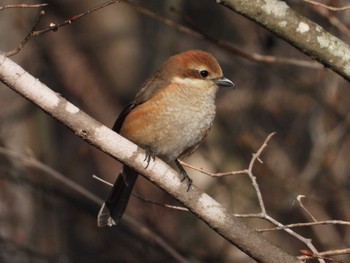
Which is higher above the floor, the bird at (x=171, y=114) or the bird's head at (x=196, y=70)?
the bird's head at (x=196, y=70)

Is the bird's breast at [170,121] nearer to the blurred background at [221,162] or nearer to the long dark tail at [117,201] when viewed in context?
the long dark tail at [117,201]

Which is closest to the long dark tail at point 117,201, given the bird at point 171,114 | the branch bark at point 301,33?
the bird at point 171,114

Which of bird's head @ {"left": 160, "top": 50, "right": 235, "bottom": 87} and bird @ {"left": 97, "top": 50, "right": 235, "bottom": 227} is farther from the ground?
bird's head @ {"left": 160, "top": 50, "right": 235, "bottom": 87}

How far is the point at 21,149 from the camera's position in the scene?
5766 millimetres

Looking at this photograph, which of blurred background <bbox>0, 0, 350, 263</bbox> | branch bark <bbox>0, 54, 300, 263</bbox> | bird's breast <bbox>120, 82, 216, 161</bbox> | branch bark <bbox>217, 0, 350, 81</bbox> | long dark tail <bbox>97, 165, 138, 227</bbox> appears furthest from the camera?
blurred background <bbox>0, 0, 350, 263</bbox>

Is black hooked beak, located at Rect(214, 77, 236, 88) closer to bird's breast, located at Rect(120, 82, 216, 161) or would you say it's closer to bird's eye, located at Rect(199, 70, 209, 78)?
bird's eye, located at Rect(199, 70, 209, 78)

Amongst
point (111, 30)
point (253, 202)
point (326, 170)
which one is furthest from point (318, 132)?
point (111, 30)

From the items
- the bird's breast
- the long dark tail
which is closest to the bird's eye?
the bird's breast

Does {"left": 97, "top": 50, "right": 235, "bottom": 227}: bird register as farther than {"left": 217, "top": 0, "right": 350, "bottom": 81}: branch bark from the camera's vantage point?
Yes

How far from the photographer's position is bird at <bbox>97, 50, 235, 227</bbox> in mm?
4117

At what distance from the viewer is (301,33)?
3613 mm

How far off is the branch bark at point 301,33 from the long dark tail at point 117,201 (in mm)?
1401

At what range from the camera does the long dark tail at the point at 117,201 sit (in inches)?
170

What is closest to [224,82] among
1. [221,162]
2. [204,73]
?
[204,73]
